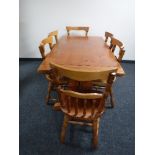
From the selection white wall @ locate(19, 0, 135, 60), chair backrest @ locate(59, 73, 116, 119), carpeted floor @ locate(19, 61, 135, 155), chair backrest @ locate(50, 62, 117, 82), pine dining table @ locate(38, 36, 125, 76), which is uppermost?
white wall @ locate(19, 0, 135, 60)

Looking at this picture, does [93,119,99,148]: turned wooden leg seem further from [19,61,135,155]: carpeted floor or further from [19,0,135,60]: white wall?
[19,0,135,60]: white wall

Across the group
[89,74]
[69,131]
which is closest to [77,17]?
[69,131]

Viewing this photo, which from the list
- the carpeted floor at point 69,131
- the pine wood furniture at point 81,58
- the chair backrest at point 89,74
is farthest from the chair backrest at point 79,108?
the carpeted floor at point 69,131

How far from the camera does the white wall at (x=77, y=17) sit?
3.49 meters

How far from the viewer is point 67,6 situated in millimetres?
3525

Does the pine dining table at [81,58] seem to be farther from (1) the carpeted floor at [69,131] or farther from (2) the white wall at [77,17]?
(2) the white wall at [77,17]

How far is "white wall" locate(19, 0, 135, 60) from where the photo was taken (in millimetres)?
3490

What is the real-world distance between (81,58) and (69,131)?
745 millimetres

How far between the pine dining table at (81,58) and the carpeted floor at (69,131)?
0.66 metres

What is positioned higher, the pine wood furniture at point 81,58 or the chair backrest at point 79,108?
the pine wood furniture at point 81,58

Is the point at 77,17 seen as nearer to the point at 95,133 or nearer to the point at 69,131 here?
the point at 69,131

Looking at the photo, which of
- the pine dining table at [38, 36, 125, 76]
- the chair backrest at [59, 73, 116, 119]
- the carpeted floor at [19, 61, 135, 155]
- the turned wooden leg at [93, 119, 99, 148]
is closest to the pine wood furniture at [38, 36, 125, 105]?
the pine dining table at [38, 36, 125, 76]

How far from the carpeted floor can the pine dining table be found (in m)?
0.66
